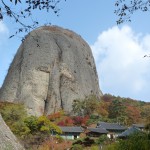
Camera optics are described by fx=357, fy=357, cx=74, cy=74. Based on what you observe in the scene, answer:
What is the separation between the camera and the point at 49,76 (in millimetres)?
78125

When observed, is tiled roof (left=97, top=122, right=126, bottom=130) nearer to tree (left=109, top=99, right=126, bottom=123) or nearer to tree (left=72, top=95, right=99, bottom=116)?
tree (left=109, top=99, right=126, bottom=123)

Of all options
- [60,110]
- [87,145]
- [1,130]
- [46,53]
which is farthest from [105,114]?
[1,130]

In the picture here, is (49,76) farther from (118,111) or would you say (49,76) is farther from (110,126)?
(110,126)

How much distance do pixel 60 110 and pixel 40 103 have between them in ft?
16.6

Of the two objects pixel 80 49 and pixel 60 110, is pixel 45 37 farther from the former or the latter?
pixel 60 110

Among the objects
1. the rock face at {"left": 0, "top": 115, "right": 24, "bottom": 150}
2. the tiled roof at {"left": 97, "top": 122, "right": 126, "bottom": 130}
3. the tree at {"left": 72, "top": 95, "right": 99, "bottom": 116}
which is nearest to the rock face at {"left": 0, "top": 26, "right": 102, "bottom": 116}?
the tree at {"left": 72, "top": 95, "right": 99, "bottom": 116}

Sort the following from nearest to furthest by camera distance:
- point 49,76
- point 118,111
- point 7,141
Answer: point 7,141 < point 118,111 < point 49,76

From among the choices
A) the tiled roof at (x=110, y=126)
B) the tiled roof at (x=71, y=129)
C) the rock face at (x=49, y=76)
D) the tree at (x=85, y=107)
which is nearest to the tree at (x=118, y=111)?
the tree at (x=85, y=107)

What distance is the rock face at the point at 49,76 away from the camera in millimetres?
73875

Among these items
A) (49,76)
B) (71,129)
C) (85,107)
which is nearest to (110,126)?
(71,129)

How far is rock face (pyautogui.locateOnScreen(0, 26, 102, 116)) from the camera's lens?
242 ft

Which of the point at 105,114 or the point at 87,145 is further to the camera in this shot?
the point at 105,114

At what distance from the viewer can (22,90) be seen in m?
74.2

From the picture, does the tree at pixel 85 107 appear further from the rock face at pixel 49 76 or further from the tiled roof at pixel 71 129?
the tiled roof at pixel 71 129
